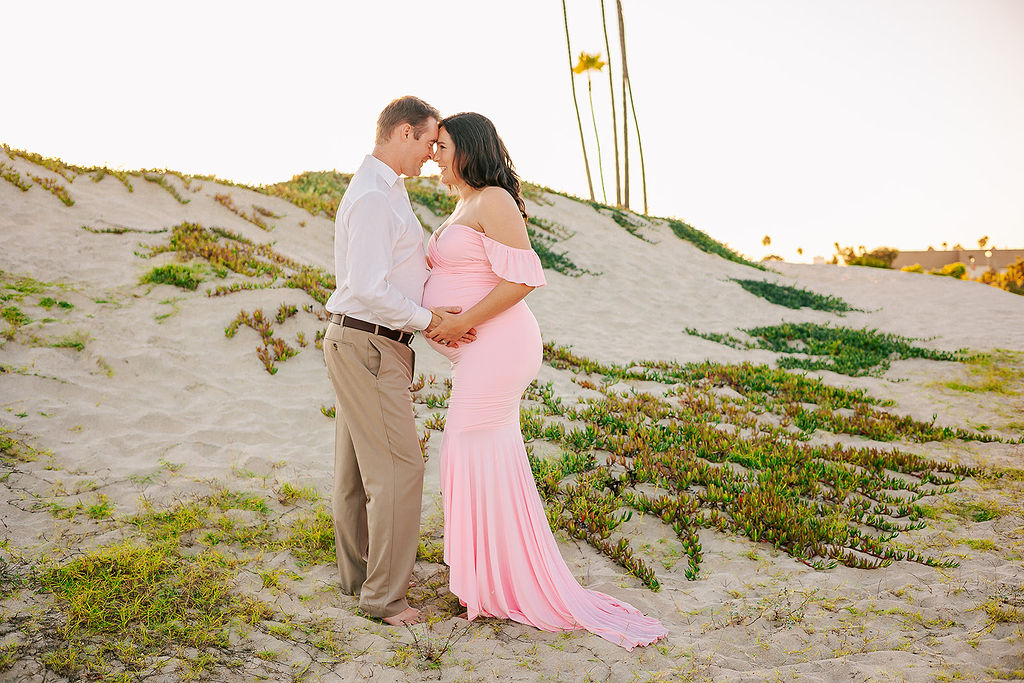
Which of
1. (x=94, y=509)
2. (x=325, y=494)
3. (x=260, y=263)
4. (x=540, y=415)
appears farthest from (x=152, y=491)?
(x=260, y=263)

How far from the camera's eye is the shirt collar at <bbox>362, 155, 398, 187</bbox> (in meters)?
3.84

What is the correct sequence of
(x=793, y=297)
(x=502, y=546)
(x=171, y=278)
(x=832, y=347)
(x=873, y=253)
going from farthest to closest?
1. (x=873, y=253)
2. (x=793, y=297)
3. (x=832, y=347)
4. (x=171, y=278)
5. (x=502, y=546)

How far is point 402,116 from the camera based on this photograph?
395cm

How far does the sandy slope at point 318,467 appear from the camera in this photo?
374 cm

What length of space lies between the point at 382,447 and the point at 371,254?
3.92ft

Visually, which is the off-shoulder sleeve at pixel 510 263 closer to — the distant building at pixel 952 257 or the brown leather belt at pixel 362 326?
the brown leather belt at pixel 362 326

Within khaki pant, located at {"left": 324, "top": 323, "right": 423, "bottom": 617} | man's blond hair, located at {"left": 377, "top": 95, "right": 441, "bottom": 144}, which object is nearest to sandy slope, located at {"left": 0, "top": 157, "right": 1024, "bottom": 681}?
khaki pant, located at {"left": 324, "top": 323, "right": 423, "bottom": 617}

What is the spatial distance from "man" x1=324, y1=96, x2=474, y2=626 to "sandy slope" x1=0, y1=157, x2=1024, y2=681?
0.52 meters

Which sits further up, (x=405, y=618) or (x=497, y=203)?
(x=497, y=203)

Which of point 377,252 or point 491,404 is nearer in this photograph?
point 377,252

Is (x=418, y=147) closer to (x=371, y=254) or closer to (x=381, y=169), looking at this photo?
(x=381, y=169)

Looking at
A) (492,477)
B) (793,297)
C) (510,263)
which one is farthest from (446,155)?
(793,297)

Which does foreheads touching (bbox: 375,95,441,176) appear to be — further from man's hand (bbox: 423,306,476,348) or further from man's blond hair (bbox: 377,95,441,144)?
man's hand (bbox: 423,306,476,348)

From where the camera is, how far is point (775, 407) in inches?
367
